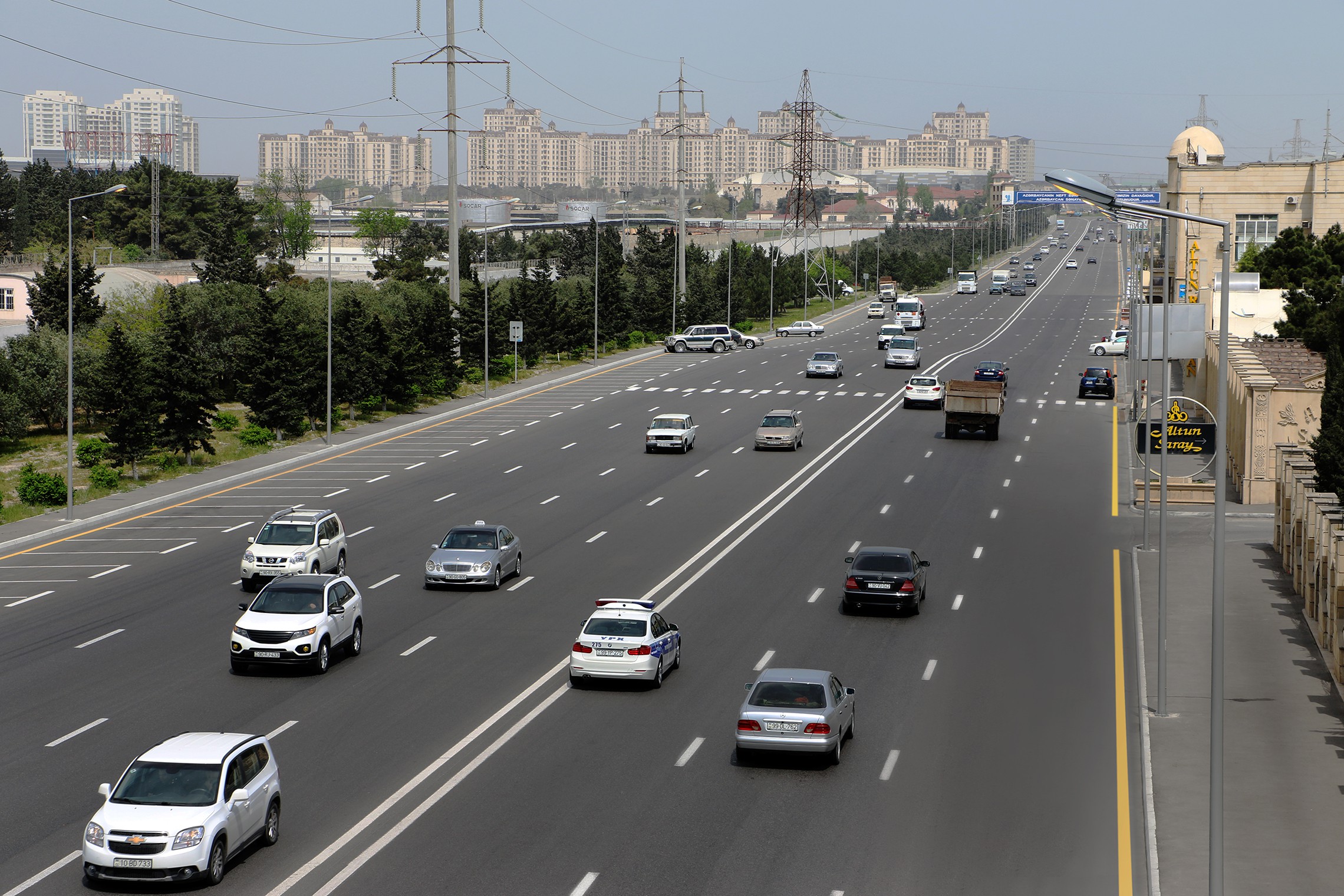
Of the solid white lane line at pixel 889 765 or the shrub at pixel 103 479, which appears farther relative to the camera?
the shrub at pixel 103 479

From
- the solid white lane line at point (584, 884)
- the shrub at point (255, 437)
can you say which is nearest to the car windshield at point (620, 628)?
the solid white lane line at point (584, 884)

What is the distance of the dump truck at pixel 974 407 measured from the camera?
191ft

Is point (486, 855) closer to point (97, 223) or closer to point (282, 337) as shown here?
point (282, 337)

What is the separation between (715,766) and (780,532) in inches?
793

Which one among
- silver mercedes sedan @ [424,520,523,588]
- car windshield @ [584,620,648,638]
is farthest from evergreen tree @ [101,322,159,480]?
car windshield @ [584,620,648,638]

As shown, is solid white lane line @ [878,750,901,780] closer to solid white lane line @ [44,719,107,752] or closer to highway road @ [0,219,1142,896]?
highway road @ [0,219,1142,896]

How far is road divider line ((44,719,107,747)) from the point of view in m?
21.7

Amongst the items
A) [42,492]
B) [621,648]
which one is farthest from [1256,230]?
[621,648]

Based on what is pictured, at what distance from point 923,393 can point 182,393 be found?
111 feet

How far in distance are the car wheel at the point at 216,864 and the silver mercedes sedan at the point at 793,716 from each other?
7.73 meters

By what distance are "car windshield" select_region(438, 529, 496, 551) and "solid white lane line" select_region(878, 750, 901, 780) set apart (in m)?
14.6

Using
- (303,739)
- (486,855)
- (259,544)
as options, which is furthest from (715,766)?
(259,544)

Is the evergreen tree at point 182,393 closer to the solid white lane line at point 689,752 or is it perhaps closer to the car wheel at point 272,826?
the solid white lane line at point 689,752

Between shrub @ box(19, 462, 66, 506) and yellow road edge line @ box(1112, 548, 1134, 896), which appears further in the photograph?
shrub @ box(19, 462, 66, 506)
